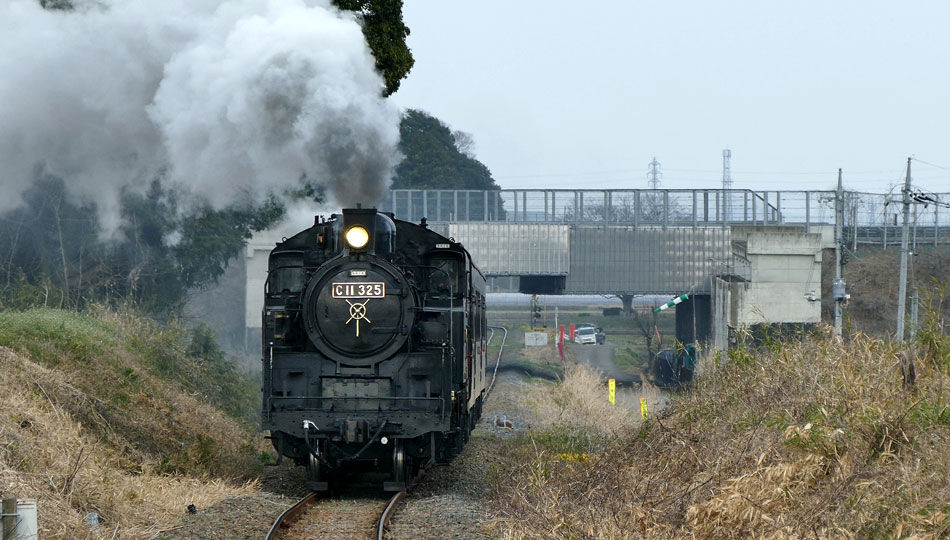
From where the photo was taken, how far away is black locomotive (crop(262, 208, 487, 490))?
13141 mm

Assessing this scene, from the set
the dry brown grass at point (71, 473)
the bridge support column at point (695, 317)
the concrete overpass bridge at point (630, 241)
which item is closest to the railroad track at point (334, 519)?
the dry brown grass at point (71, 473)

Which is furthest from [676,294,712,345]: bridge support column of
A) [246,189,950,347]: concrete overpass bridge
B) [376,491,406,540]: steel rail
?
[376,491,406,540]: steel rail

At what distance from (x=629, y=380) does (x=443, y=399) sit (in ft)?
104

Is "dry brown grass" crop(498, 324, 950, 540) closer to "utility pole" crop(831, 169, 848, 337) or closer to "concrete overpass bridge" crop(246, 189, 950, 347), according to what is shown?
"utility pole" crop(831, 169, 848, 337)

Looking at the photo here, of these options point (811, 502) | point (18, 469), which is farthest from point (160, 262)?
point (811, 502)

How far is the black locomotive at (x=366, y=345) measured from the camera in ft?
43.1

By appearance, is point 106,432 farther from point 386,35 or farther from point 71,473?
point 386,35

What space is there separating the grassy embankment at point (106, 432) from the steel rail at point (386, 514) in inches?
80.4

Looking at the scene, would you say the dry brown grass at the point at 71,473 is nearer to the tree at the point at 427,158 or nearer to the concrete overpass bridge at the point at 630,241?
the concrete overpass bridge at the point at 630,241

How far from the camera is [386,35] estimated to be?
22641 mm

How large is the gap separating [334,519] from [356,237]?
3455 mm

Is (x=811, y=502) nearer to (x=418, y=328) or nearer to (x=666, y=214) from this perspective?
(x=418, y=328)

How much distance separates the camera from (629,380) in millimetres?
44125

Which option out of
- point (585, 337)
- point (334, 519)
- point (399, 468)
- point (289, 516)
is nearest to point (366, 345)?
point (399, 468)
